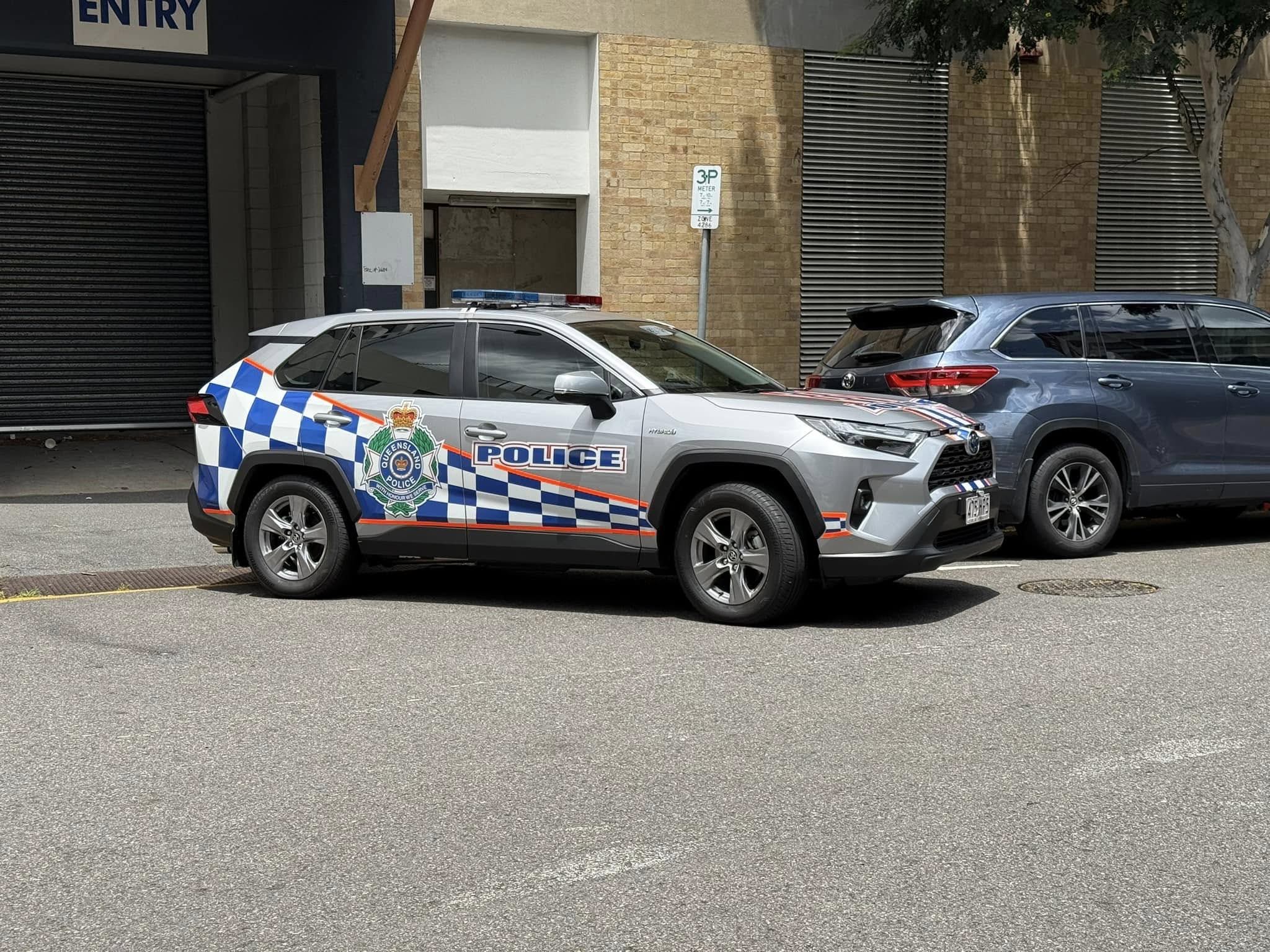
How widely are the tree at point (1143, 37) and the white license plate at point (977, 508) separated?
7.30 m

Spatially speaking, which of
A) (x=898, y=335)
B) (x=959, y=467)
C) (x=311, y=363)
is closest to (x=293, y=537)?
(x=311, y=363)

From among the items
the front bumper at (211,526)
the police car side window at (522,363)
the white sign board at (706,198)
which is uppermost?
the white sign board at (706,198)

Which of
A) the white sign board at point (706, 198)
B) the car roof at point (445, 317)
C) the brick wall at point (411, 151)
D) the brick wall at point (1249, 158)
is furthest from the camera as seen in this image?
the brick wall at point (1249, 158)

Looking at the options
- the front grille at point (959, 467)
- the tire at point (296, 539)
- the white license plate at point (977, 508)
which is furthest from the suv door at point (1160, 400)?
the tire at point (296, 539)

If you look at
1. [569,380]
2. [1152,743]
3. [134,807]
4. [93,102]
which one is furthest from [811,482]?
[93,102]

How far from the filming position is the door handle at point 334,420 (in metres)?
9.13

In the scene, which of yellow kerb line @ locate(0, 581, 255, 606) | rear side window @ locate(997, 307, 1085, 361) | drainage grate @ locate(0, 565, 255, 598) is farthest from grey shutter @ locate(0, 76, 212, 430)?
rear side window @ locate(997, 307, 1085, 361)

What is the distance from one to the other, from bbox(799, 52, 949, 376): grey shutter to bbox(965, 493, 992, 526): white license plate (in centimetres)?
991

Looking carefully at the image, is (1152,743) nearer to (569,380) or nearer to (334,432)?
(569,380)

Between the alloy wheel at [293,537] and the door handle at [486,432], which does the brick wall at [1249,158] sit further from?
the alloy wheel at [293,537]

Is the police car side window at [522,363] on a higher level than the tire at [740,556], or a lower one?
higher

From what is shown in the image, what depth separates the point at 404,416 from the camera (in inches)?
355

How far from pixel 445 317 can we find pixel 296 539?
5.21ft

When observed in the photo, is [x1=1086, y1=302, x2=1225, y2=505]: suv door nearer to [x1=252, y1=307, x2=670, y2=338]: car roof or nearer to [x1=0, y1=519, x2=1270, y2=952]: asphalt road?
[x1=0, y1=519, x2=1270, y2=952]: asphalt road
